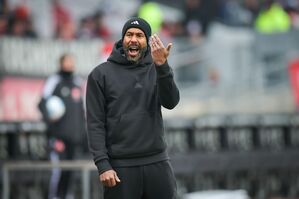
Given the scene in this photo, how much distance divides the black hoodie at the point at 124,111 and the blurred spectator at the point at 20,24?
961 cm

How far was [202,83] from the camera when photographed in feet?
56.2

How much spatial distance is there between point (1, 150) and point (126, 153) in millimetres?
8307

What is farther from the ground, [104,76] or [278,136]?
[104,76]

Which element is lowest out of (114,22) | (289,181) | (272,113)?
(289,181)

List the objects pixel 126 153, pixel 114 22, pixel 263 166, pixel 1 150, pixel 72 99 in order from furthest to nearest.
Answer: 1. pixel 114 22
2. pixel 263 166
3. pixel 1 150
4. pixel 72 99
5. pixel 126 153

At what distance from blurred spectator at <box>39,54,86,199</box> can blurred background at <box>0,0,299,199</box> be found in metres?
2.49

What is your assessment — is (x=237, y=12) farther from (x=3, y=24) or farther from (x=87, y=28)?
(x=3, y=24)

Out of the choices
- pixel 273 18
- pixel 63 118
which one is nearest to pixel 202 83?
pixel 273 18

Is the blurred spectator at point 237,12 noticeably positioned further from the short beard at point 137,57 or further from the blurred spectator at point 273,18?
the short beard at point 137,57

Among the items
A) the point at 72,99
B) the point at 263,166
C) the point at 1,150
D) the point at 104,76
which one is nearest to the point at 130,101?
the point at 104,76

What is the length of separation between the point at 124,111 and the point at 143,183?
0.49 m

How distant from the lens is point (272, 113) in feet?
58.1

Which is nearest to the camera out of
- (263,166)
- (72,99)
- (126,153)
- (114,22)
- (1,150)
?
(126,153)

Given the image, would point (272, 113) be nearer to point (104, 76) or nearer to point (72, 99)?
point (72, 99)
